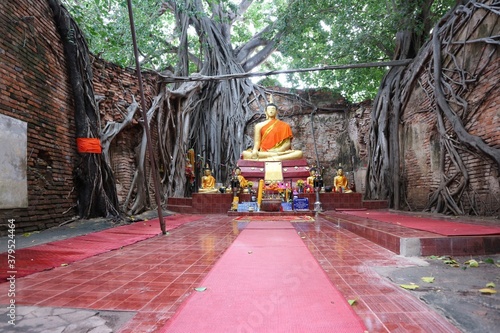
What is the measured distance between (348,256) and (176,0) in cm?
852

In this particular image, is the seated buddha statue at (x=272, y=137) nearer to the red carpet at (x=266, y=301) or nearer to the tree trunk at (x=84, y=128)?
the tree trunk at (x=84, y=128)

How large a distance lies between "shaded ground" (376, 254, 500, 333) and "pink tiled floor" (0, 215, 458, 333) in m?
0.09

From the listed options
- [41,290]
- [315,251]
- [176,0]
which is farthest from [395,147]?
[41,290]

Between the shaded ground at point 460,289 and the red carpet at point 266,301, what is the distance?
0.46m

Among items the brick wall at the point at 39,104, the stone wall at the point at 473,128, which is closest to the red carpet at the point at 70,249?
the brick wall at the point at 39,104

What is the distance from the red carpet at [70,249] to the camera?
2.31 metres

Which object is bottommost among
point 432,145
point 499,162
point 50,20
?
point 499,162

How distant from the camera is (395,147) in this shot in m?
7.73

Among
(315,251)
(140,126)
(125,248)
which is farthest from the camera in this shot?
(140,126)

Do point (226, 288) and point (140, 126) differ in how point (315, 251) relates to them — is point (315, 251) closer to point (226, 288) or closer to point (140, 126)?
point (226, 288)

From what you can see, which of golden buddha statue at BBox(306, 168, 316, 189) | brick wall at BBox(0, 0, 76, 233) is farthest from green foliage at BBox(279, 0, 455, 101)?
brick wall at BBox(0, 0, 76, 233)

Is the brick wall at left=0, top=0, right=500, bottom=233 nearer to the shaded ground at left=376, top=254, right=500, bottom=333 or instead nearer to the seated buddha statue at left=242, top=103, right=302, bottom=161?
the seated buddha statue at left=242, top=103, right=302, bottom=161

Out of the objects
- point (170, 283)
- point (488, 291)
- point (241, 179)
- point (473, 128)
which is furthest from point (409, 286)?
point (241, 179)

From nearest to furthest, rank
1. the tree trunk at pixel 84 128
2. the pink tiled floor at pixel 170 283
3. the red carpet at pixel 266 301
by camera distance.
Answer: the red carpet at pixel 266 301, the pink tiled floor at pixel 170 283, the tree trunk at pixel 84 128
